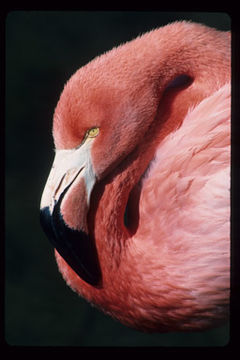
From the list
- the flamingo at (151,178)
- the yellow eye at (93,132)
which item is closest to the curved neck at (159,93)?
the flamingo at (151,178)

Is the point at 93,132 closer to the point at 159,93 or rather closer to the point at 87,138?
the point at 87,138

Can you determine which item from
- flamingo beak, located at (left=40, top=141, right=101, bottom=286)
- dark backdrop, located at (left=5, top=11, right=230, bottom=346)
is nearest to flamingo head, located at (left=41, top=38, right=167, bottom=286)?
flamingo beak, located at (left=40, top=141, right=101, bottom=286)

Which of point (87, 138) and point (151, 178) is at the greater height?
point (87, 138)

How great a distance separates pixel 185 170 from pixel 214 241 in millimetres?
232

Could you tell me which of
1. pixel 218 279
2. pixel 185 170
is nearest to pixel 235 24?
pixel 185 170

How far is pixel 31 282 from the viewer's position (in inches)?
63.7

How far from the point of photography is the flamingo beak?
1.41 metres

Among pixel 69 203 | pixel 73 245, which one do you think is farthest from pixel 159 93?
pixel 73 245

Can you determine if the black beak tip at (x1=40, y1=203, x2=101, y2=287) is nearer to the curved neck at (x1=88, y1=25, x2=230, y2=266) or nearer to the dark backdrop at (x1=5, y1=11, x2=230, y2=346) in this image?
the curved neck at (x1=88, y1=25, x2=230, y2=266)

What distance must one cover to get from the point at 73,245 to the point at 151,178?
328 millimetres

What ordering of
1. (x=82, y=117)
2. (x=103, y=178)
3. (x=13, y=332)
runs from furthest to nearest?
(x=13, y=332) → (x=103, y=178) → (x=82, y=117)

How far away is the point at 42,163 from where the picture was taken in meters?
1.63

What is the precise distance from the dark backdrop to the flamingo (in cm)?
10

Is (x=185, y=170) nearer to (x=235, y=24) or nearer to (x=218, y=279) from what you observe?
(x=218, y=279)
